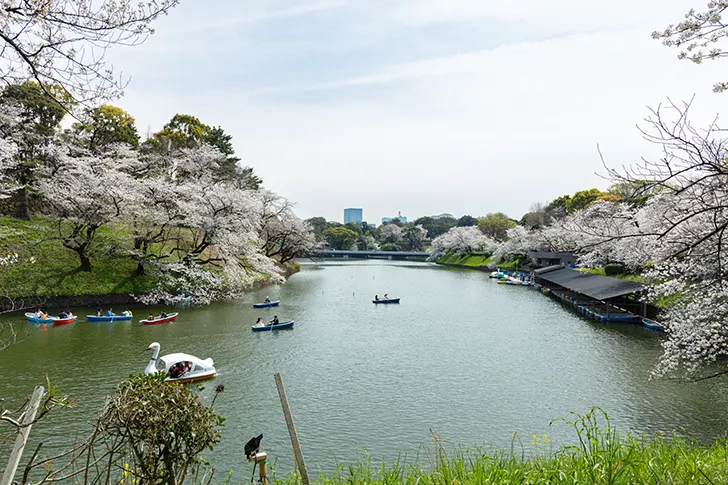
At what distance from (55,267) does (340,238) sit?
85.3 meters

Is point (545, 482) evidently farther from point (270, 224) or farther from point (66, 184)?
point (270, 224)

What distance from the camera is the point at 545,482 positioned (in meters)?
4.33

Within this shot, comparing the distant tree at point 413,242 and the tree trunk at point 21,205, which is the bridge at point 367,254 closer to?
the distant tree at point 413,242

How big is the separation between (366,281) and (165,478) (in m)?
43.9

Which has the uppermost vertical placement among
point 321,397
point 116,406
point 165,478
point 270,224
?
point 270,224

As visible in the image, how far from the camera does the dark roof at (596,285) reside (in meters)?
24.7

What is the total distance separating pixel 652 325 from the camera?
2227 cm

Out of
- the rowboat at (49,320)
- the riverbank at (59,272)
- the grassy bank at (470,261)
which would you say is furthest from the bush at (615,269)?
the rowboat at (49,320)

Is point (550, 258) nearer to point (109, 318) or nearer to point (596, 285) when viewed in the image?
point (596, 285)

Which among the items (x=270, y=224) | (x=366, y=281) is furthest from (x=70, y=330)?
(x=366, y=281)

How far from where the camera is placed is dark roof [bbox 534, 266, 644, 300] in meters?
24.7

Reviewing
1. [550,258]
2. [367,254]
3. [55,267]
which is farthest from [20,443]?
[367,254]

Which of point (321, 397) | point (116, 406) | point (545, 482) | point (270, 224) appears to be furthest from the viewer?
point (270, 224)

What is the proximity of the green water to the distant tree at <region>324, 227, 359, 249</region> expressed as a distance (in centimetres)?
8377
